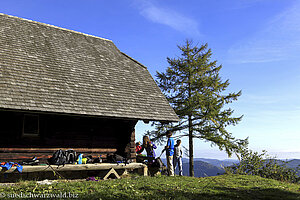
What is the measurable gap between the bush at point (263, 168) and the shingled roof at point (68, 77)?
5927 millimetres

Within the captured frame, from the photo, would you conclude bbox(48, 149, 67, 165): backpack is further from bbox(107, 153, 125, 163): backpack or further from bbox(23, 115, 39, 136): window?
bbox(107, 153, 125, 163): backpack

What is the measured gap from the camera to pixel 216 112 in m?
20.1

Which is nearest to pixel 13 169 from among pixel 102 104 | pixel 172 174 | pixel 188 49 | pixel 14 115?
pixel 14 115

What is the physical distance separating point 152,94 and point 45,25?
8711 mm

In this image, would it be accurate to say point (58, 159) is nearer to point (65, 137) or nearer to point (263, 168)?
point (65, 137)

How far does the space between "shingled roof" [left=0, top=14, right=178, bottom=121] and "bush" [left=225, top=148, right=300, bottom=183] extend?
5.93 meters

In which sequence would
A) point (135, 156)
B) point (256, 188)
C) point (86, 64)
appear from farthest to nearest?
point (86, 64) → point (135, 156) → point (256, 188)

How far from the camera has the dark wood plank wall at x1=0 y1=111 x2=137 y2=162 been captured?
10070 millimetres

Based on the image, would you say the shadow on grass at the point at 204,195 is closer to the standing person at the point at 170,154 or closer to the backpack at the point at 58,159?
the backpack at the point at 58,159

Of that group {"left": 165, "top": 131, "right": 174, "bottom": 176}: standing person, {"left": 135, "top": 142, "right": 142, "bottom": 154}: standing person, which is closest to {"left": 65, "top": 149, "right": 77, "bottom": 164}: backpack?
{"left": 135, "top": 142, "right": 142, "bottom": 154}: standing person

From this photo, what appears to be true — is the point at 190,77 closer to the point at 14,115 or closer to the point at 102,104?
the point at 102,104

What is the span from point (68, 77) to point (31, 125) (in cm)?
300

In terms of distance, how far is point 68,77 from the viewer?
40.9 ft

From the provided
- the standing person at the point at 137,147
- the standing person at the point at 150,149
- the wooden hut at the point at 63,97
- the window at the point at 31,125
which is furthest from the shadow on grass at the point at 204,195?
the standing person at the point at 137,147
